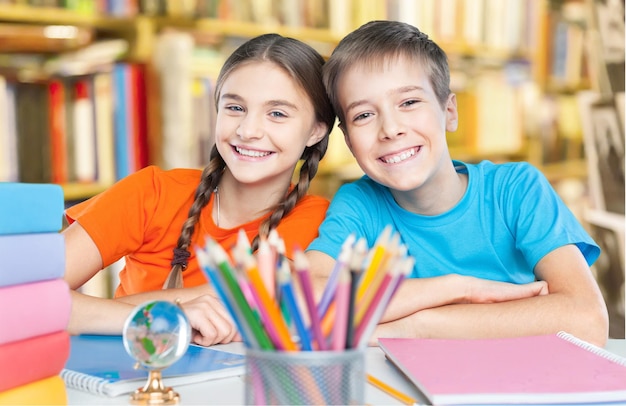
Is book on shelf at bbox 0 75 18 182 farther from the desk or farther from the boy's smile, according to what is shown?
the desk

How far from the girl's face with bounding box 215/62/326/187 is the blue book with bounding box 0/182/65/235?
689mm

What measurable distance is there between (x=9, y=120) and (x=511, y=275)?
4.68ft

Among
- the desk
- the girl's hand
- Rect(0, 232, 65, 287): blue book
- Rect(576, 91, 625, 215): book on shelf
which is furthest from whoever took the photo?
Rect(576, 91, 625, 215): book on shelf

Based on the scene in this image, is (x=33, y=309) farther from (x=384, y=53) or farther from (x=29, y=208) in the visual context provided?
(x=384, y=53)

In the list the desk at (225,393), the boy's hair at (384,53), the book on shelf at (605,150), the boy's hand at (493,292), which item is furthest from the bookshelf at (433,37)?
Result: the desk at (225,393)

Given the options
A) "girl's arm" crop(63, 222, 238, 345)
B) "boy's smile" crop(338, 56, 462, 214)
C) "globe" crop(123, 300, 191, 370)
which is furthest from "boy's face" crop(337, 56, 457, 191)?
"globe" crop(123, 300, 191, 370)

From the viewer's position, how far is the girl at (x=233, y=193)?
4.45 feet

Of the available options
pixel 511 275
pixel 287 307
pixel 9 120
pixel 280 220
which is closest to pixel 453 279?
pixel 511 275

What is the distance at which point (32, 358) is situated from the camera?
2.06ft

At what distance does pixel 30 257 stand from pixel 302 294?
242mm

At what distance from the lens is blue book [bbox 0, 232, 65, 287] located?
611 mm

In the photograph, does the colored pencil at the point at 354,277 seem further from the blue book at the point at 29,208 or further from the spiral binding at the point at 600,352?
the spiral binding at the point at 600,352

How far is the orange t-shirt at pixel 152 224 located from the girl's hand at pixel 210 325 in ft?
1.10

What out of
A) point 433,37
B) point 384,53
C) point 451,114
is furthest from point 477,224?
point 433,37
